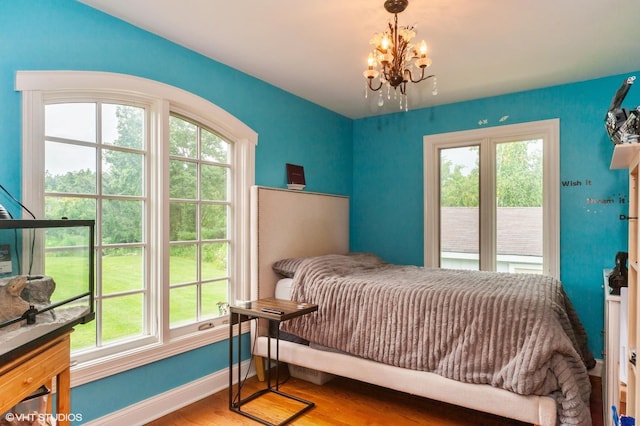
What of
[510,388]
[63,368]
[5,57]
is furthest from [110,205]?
[510,388]

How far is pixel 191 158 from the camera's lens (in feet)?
9.59

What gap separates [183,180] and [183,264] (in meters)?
0.63

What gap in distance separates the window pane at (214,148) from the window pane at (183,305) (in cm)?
103

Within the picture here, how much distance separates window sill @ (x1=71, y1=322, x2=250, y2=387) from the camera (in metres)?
2.17

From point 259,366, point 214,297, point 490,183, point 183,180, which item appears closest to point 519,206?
point 490,183

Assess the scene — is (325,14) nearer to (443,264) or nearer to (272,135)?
(272,135)

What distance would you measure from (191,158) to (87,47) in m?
0.96

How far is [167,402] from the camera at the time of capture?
259 centimetres

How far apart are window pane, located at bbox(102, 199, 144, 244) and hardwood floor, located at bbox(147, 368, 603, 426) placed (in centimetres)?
121

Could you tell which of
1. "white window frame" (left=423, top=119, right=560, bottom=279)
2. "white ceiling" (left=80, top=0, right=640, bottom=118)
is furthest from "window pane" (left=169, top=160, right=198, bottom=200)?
"white window frame" (left=423, top=119, right=560, bottom=279)

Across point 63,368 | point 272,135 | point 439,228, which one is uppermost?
point 272,135

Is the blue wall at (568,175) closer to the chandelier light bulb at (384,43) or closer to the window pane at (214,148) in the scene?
the window pane at (214,148)

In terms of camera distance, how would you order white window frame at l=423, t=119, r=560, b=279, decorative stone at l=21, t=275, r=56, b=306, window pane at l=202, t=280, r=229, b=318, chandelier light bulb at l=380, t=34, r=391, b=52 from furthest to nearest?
white window frame at l=423, t=119, r=560, b=279, window pane at l=202, t=280, r=229, b=318, chandelier light bulb at l=380, t=34, r=391, b=52, decorative stone at l=21, t=275, r=56, b=306
